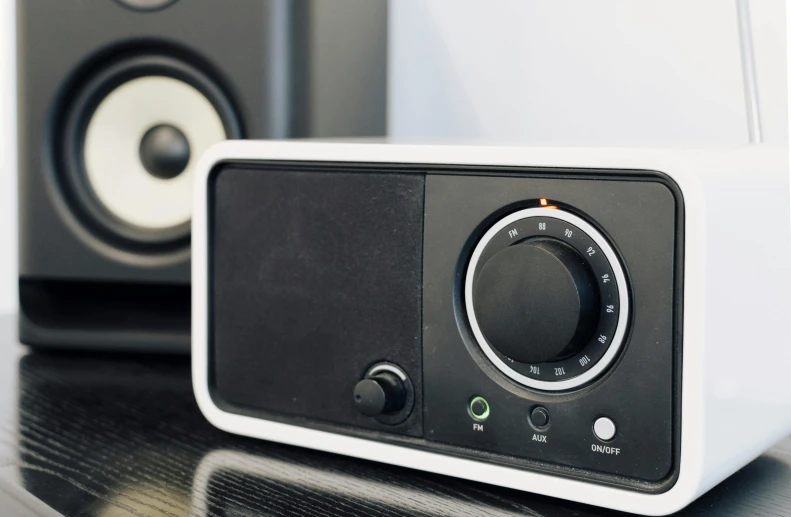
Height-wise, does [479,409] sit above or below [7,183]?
below

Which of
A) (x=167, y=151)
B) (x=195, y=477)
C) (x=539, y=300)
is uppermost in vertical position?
(x=167, y=151)

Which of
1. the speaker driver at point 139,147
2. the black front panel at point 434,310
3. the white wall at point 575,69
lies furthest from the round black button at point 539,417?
the speaker driver at point 139,147

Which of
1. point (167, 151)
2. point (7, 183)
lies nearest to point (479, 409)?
point (167, 151)

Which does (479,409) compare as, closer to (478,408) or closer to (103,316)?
(478,408)

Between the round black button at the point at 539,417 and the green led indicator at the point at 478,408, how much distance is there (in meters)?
0.03

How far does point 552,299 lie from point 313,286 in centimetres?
16

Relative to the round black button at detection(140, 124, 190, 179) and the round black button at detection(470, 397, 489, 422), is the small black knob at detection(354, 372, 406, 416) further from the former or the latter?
the round black button at detection(140, 124, 190, 179)

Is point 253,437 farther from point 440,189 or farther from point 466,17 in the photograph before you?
point 466,17

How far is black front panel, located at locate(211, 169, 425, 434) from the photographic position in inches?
20.2

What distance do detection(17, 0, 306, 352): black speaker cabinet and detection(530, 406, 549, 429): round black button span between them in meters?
0.34

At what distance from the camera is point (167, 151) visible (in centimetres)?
75

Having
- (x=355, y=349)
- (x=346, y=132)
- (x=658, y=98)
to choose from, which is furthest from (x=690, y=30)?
(x=355, y=349)

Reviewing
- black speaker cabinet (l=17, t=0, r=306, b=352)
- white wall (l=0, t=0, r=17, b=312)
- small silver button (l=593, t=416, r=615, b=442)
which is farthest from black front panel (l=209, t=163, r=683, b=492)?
white wall (l=0, t=0, r=17, b=312)

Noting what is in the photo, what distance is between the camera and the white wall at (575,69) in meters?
0.72
